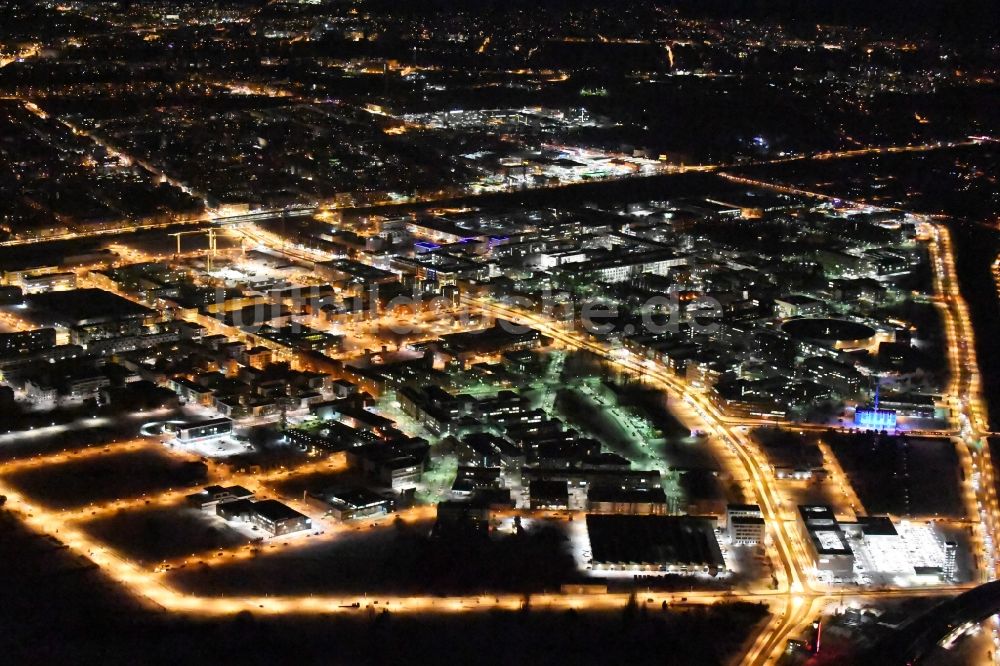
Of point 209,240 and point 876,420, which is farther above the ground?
point 209,240

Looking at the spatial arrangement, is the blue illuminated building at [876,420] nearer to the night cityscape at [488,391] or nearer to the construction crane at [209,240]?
the night cityscape at [488,391]

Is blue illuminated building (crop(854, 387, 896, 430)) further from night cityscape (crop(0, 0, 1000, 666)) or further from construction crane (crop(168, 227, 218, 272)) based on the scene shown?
construction crane (crop(168, 227, 218, 272))

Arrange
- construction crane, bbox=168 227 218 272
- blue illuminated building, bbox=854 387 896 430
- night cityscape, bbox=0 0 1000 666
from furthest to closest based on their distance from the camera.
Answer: construction crane, bbox=168 227 218 272 < blue illuminated building, bbox=854 387 896 430 < night cityscape, bbox=0 0 1000 666

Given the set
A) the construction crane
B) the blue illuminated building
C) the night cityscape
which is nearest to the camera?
the night cityscape

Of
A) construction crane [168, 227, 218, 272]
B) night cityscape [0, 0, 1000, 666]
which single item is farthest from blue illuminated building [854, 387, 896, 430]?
construction crane [168, 227, 218, 272]

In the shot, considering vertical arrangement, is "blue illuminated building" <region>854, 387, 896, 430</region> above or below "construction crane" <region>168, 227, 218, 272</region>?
below

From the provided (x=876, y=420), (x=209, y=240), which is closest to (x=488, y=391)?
(x=876, y=420)

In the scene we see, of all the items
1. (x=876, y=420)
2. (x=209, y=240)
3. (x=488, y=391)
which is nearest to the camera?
(x=876, y=420)

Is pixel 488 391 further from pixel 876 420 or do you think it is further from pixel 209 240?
pixel 209 240

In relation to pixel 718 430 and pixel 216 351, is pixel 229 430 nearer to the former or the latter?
pixel 216 351

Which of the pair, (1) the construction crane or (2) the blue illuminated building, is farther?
(1) the construction crane
